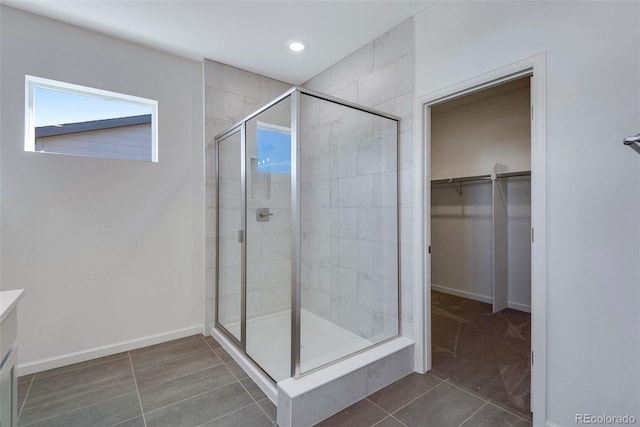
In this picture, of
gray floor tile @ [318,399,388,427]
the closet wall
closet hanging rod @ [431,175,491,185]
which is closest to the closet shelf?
closet hanging rod @ [431,175,491,185]

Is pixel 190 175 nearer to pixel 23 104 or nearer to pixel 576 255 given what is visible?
pixel 23 104

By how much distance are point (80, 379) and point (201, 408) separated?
3.49ft

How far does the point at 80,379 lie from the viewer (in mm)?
2146

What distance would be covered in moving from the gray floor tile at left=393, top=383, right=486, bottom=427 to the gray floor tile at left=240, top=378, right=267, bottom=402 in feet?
2.86

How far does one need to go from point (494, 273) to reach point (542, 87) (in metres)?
2.43

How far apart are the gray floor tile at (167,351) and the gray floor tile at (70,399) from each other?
265 millimetres

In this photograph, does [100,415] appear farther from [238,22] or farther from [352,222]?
[238,22]

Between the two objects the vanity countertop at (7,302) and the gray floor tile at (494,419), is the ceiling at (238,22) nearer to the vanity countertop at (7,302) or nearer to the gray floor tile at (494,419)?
the vanity countertop at (7,302)

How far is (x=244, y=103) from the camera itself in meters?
3.16

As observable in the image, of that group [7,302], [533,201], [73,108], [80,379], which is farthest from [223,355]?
[533,201]

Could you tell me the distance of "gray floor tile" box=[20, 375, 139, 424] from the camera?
1770 mm

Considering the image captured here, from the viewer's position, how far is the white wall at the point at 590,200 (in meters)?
1.34

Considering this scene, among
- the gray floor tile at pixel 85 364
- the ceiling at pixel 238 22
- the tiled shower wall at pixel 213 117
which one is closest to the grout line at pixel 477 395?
the tiled shower wall at pixel 213 117

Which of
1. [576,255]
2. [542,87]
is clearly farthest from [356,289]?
[542,87]
